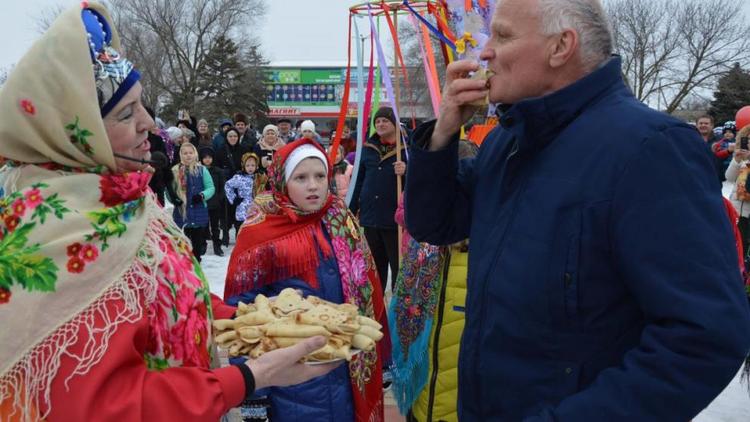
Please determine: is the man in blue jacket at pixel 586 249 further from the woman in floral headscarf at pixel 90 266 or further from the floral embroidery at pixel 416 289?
the floral embroidery at pixel 416 289

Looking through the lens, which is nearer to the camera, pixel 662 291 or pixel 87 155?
pixel 662 291

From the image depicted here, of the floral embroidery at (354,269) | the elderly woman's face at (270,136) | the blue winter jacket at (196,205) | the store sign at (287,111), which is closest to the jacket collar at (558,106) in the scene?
the floral embroidery at (354,269)

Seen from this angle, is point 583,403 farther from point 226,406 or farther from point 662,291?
point 226,406

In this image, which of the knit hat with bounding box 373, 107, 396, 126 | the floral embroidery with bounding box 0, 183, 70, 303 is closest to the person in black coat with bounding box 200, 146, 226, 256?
the knit hat with bounding box 373, 107, 396, 126

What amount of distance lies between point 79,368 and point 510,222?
103 centimetres

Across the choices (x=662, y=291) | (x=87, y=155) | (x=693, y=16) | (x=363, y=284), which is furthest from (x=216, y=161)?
(x=693, y=16)

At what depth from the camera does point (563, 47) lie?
1.40 meters

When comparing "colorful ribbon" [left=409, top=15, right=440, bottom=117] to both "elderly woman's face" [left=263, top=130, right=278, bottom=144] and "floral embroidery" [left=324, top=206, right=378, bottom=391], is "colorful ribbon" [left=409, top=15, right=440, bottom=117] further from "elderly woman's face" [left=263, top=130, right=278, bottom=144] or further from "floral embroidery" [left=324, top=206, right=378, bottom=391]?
"elderly woman's face" [left=263, top=130, right=278, bottom=144]

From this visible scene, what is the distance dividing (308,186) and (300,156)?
0.61ft

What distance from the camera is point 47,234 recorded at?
51.7 inches

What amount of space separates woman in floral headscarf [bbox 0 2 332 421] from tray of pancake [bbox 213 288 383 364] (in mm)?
75

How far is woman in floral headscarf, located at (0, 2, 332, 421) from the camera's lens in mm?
1259

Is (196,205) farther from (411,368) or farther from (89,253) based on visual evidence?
(89,253)

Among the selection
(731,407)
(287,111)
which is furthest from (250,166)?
(287,111)
